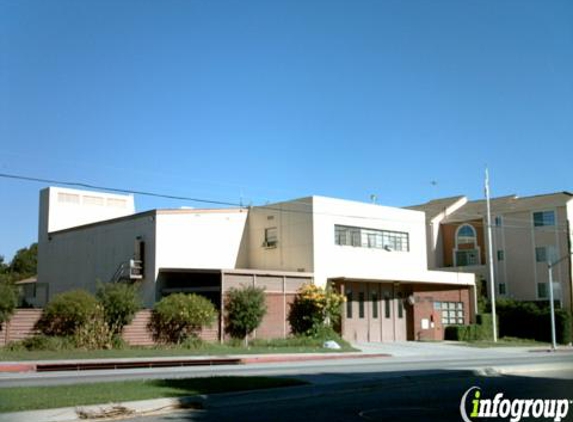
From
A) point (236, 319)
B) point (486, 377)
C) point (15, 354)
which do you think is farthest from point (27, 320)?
point (486, 377)

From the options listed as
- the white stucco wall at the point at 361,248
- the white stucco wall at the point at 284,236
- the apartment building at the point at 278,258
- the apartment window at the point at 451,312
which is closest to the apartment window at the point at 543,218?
the apartment building at the point at 278,258

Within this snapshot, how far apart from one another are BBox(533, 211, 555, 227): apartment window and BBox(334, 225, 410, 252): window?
69.4ft

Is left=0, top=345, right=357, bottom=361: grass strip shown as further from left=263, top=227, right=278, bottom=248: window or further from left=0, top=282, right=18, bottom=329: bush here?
left=263, top=227, right=278, bottom=248: window

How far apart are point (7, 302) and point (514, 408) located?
22888mm

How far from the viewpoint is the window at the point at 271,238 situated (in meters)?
45.5

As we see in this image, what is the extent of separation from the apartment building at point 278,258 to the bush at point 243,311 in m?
0.50

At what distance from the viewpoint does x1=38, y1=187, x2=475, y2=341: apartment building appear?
41.3 m

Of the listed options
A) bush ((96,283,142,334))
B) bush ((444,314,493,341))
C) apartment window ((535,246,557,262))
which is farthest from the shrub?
apartment window ((535,246,557,262))

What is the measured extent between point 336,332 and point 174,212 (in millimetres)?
11627

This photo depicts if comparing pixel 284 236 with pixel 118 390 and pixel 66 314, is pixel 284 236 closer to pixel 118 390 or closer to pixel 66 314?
→ pixel 66 314

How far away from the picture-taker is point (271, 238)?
45.8 m

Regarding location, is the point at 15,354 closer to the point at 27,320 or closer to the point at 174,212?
the point at 27,320

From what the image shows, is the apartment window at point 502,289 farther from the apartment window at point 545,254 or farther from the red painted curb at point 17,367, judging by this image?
the red painted curb at point 17,367

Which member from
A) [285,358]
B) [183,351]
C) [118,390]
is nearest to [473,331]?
[285,358]
